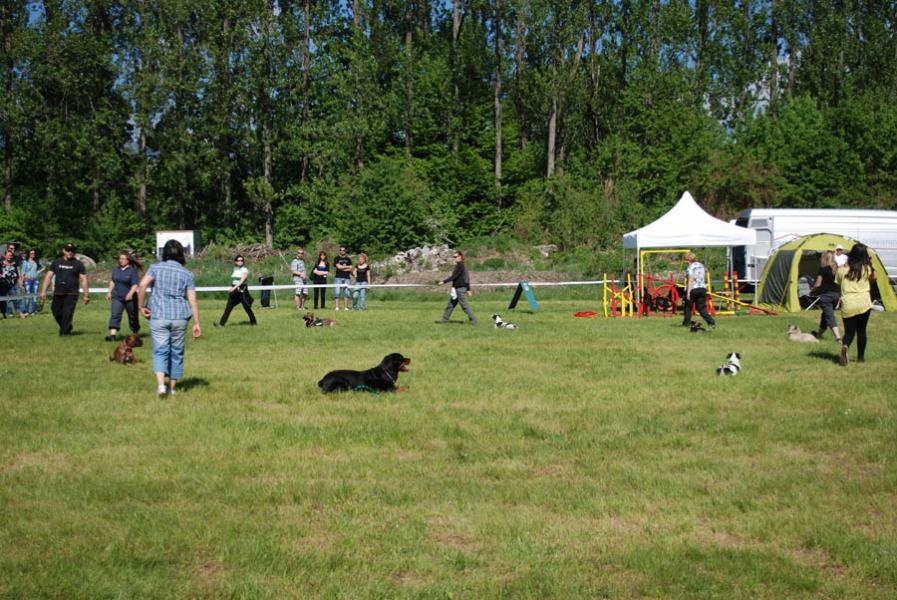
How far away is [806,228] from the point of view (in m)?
28.5

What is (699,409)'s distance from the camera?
31.9 ft

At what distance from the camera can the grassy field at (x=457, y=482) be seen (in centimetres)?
505

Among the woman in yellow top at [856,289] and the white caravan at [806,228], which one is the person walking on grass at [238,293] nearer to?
the woman in yellow top at [856,289]

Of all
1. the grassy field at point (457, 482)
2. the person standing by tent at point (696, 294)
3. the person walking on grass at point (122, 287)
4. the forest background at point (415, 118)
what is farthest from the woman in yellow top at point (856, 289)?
the forest background at point (415, 118)

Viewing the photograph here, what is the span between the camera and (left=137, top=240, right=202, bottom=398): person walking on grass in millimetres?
10172

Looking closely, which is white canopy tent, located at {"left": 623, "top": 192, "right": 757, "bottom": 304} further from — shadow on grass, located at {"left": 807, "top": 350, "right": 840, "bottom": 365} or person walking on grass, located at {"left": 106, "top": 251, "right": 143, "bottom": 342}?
person walking on grass, located at {"left": 106, "top": 251, "right": 143, "bottom": 342}

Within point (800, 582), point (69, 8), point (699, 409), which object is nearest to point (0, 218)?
point (69, 8)

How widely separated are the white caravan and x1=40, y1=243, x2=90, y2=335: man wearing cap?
1833cm

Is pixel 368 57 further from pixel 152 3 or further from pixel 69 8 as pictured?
pixel 69 8

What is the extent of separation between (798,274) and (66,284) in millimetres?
17532

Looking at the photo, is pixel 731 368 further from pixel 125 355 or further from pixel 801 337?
pixel 125 355

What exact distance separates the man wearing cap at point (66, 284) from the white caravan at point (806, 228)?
1833 centimetres

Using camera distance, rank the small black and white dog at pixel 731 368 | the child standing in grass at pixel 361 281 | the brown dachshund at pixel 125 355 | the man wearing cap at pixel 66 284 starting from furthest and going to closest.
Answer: the child standing in grass at pixel 361 281 → the man wearing cap at pixel 66 284 → the brown dachshund at pixel 125 355 → the small black and white dog at pixel 731 368

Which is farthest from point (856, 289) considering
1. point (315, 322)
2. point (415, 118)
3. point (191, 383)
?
→ point (415, 118)
